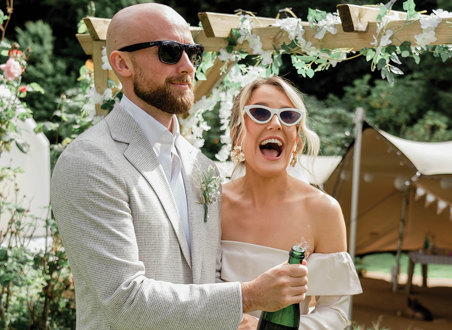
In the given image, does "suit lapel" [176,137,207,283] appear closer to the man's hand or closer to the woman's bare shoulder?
the man's hand

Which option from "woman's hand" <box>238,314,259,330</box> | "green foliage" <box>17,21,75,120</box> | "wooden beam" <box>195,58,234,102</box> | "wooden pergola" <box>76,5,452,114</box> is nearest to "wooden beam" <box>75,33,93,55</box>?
"wooden pergola" <box>76,5,452,114</box>

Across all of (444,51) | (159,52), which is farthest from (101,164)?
(444,51)

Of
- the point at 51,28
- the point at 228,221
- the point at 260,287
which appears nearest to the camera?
the point at 260,287

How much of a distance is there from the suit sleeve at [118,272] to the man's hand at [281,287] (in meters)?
0.07

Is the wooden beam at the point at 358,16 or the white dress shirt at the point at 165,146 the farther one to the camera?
the wooden beam at the point at 358,16

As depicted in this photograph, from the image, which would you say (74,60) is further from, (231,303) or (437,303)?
(231,303)

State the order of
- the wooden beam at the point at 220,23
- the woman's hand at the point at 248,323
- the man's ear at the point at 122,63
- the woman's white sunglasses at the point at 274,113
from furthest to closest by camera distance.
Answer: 1. the wooden beam at the point at 220,23
2. the woman's white sunglasses at the point at 274,113
3. the woman's hand at the point at 248,323
4. the man's ear at the point at 122,63

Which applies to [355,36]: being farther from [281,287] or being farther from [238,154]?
[281,287]

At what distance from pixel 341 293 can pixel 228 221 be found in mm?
539

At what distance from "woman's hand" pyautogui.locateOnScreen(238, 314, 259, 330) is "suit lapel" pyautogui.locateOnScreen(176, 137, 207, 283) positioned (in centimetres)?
31

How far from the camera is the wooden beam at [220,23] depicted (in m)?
3.56

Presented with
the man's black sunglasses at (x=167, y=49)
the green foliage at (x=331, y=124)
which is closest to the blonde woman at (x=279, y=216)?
the man's black sunglasses at (x=167, y=49)

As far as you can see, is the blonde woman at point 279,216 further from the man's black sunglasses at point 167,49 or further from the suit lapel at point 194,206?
the man's black sunglasses at point 167,49

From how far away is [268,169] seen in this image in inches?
95.4
